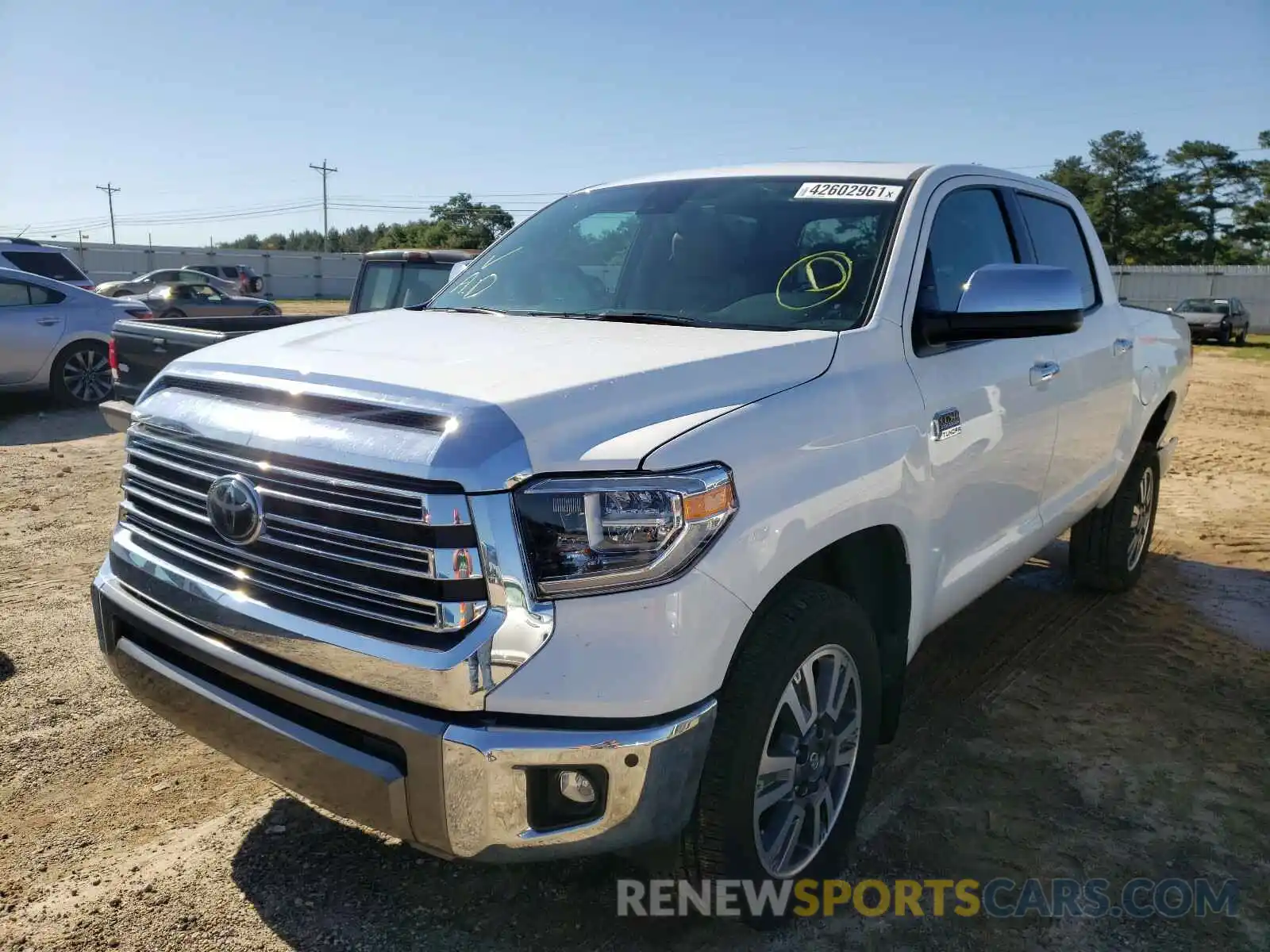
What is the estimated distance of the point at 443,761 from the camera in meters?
1.97

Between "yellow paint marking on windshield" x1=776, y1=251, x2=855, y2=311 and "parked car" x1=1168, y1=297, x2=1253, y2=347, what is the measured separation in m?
31.5

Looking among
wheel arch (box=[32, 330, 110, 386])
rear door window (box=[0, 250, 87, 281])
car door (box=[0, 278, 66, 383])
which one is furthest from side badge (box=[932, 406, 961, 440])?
rear door window (box=[0, 250, 87, 281])

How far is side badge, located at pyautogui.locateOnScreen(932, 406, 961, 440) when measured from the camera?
297 cm

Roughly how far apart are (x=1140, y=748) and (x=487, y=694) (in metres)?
2.84

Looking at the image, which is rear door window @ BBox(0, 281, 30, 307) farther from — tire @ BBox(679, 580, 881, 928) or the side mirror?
tire @ BBox(679, 580, 881, 928)

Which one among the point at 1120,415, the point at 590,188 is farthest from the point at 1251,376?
the point at 590,188

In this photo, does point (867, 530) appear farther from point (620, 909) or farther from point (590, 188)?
point (590, 188)

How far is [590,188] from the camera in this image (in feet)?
13.7

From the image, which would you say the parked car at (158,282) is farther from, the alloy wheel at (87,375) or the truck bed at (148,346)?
the truck bed at (148,346)

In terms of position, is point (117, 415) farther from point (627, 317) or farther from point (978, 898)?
point (978, 898)

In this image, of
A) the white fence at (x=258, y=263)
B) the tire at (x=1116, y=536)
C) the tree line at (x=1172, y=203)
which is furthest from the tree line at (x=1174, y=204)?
the tire at (x=1116, y=536)

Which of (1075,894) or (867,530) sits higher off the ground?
(867,530)

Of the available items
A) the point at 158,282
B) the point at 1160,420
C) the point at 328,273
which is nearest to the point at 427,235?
the point at 328,273

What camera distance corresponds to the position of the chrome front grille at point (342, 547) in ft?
6.51
